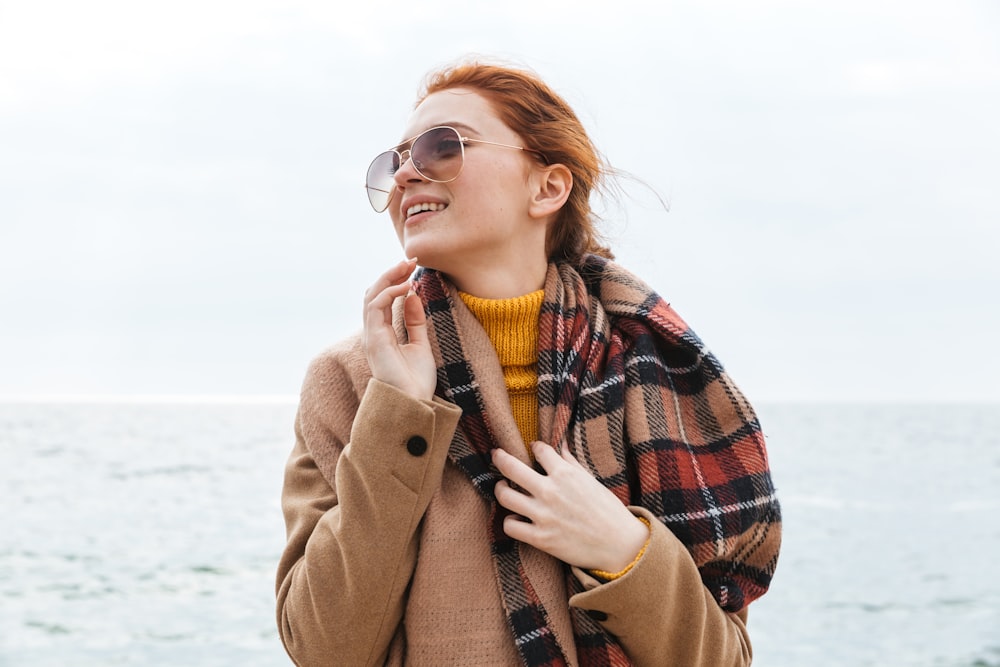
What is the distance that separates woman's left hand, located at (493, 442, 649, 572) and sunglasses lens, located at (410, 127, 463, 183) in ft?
1.96

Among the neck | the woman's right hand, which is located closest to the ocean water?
the neck

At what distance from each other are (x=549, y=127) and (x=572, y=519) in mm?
870

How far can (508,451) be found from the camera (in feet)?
6.13

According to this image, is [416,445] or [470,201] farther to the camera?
[470,201]

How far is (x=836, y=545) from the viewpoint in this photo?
51.9 feet

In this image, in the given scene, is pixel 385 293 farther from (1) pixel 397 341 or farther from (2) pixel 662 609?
(2) pixel 662 609

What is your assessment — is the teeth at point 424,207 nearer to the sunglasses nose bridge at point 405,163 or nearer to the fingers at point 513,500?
the sunglasses nose bridge at point 405,163

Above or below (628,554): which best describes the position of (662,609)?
below

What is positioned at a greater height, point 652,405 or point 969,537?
point 652,405

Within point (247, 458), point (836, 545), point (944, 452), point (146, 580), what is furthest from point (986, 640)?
point (944, 452)

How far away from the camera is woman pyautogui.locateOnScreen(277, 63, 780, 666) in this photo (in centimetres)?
175

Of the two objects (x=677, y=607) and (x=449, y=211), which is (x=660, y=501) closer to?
(x=677, y=607)

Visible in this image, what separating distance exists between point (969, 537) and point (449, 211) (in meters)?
17.4

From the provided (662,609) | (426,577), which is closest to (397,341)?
(426,577)
